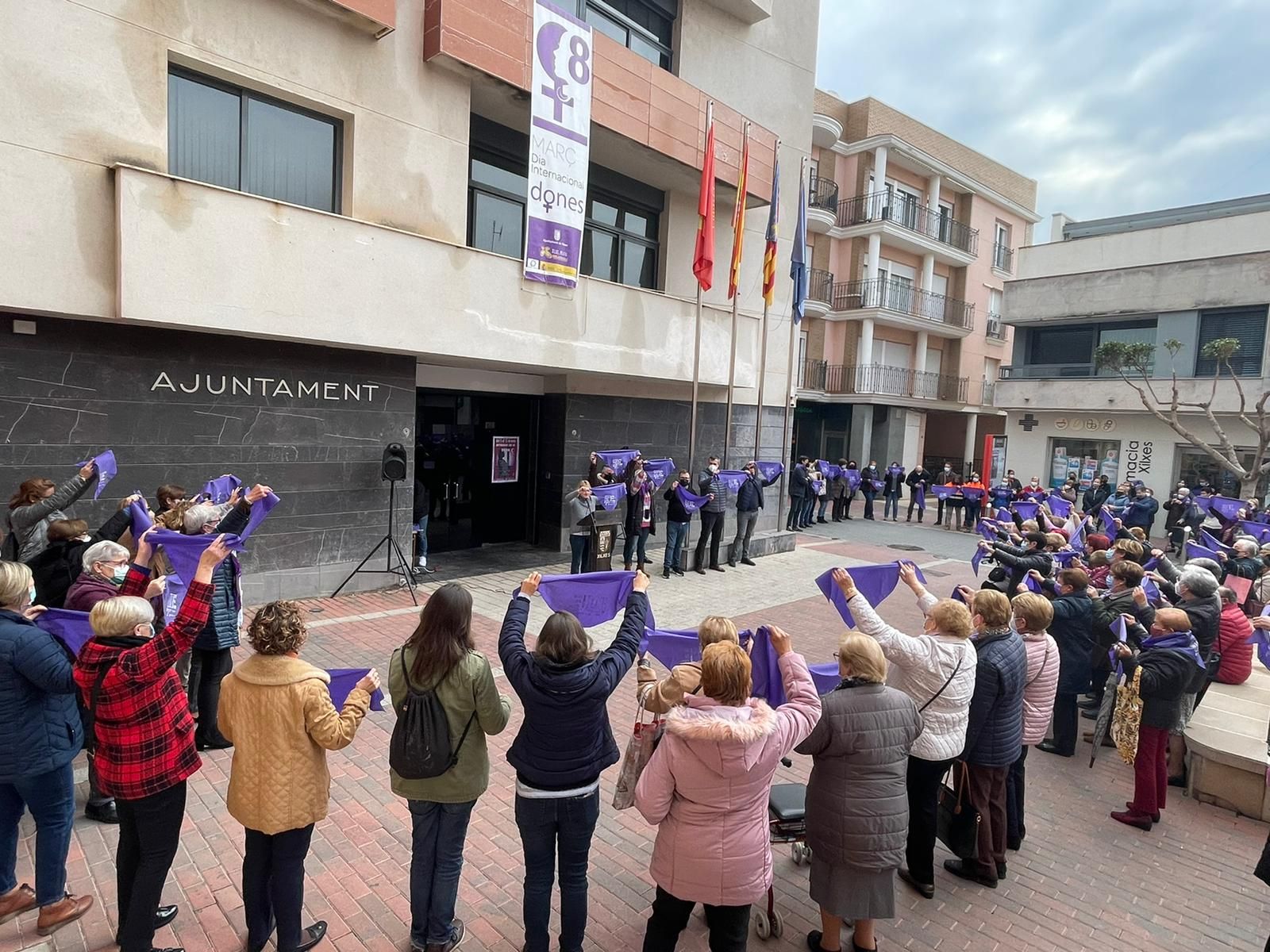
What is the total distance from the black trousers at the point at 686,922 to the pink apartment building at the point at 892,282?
26.8m

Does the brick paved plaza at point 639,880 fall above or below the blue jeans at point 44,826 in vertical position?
below

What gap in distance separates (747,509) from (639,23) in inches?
369

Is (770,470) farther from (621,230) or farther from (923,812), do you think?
(923,812)

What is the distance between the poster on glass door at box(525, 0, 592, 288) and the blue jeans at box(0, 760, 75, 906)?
28.7 feet

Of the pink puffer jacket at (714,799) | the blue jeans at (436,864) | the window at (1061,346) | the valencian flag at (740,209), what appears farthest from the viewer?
the window at (1061,346)

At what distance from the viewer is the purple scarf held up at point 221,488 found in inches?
298

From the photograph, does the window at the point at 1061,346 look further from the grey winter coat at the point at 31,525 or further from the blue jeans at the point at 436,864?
the grey winter coat at the point at 31,525

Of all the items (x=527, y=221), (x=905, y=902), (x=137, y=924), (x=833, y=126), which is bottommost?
(x=905, y=902)

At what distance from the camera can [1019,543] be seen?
10.0 metres

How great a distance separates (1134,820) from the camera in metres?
5.25

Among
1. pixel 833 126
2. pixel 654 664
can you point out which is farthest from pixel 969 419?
pixel 654 664

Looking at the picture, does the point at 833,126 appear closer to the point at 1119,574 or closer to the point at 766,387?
the point at 766,387

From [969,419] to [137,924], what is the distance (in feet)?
118

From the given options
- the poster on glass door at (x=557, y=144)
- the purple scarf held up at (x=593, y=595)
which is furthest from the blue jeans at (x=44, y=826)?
the poster on glass door at (x=557, y=144)
